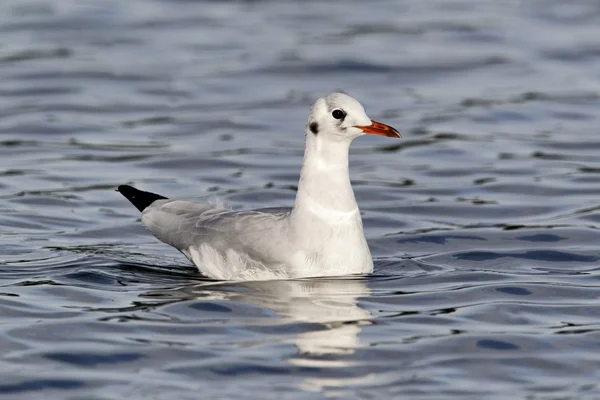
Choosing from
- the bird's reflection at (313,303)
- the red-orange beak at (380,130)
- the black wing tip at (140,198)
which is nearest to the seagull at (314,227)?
the red-orange beak at (380,130)

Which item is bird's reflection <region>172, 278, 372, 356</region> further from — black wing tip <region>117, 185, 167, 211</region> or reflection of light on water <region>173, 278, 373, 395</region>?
black wing tip <region>117, 185, 167, 211</region>

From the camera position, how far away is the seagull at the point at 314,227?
10.1 metres

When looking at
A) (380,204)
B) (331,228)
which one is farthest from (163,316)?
(380,204)

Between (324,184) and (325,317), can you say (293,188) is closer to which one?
(324,184)

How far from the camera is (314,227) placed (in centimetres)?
1012

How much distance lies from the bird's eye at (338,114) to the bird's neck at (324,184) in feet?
0.69

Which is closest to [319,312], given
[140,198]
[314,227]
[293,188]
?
[314,227]

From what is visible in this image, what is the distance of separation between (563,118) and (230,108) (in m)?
4.37

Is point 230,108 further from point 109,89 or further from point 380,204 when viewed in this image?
point 380,204

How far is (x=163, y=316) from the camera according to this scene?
9.31 meters

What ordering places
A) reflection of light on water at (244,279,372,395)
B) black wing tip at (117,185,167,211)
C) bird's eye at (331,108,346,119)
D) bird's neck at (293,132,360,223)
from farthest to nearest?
black wing tip at (117,185,167,211) → bird's neck at (293,132,360,223) → bird's eye at (331,108,346,119) → reflection of light on water at (244,279,372,395)

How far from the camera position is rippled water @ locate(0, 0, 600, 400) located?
835 cm

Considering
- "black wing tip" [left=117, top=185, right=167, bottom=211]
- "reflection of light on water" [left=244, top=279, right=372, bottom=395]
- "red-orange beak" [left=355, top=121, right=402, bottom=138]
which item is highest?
"red-orange beak" [left=355, top=121, right=402, bottom=138]

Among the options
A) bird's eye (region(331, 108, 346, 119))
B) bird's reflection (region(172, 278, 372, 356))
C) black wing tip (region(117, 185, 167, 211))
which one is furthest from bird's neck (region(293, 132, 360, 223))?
black wing tip (region(117, 185, 167, 211))
